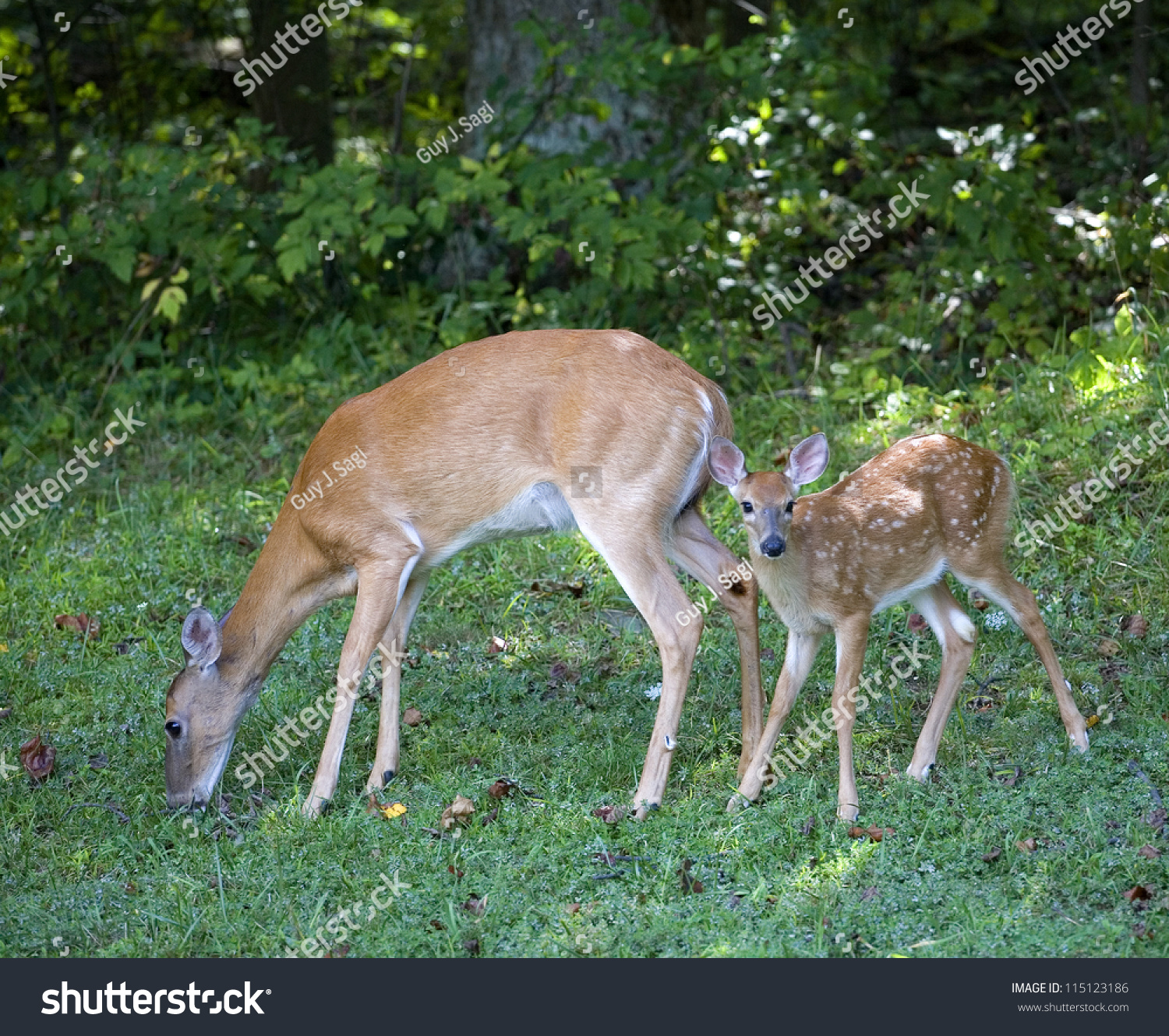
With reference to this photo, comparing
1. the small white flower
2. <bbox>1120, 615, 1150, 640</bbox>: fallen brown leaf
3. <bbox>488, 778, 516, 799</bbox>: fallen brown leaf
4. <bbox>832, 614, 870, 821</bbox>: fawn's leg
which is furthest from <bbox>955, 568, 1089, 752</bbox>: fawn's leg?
<bbox>488, 778, 516, 799</bbox>: fallen brown leaf

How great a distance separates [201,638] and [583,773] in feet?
5.02

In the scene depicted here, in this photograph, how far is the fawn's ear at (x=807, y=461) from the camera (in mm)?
4828

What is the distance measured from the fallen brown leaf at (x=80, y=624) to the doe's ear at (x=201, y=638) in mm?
1504

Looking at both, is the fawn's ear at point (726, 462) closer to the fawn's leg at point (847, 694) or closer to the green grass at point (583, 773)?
the fawn's leg at point (847, 694)

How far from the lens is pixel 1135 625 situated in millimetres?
5785

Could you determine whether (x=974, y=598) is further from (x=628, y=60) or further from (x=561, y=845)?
(x=628, y=60)

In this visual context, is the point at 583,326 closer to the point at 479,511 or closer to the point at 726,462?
the point at 479,511

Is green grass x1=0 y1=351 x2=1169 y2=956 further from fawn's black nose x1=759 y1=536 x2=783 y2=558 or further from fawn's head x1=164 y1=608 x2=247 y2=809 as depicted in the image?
fawn's black nose x1=759 y1=536 x2=783 y2=558

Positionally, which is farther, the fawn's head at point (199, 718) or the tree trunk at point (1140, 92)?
the tree trunk at point (1140, 92)

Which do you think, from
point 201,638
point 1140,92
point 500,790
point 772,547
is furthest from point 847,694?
point 1140,92

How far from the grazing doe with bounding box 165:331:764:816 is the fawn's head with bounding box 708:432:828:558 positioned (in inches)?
11.7

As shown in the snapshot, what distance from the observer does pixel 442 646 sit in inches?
247

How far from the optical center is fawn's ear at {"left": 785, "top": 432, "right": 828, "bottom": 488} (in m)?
4.83

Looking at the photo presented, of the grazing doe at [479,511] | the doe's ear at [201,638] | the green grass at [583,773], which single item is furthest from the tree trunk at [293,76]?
the doe's ear at [201,638]
